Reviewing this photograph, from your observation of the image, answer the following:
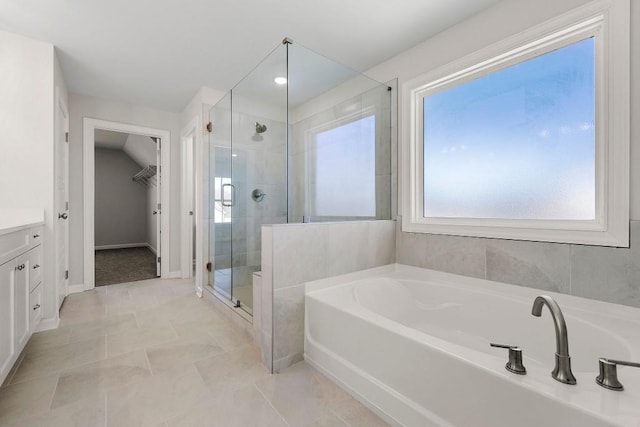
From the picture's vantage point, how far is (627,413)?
764mm

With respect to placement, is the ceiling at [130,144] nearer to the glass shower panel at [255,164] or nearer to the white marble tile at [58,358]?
the glass shower panel at [255,164]

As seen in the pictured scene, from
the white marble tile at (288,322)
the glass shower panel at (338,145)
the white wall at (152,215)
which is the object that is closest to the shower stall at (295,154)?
the glass shower panel at (338,145)

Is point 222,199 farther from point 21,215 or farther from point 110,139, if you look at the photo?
point 110,139

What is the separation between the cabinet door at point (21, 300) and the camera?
5.17 feet

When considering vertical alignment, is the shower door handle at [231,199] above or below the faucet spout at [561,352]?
above

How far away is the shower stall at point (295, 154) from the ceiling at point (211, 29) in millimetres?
191

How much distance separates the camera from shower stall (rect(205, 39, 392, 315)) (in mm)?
2395

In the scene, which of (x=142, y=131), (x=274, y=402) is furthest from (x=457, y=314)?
(x=142, y=131)

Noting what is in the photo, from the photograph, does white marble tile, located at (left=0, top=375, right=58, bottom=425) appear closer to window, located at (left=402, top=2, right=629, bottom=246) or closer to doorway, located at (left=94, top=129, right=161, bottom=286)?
window, located at (left=402, top=2, right=629, bottom=246)

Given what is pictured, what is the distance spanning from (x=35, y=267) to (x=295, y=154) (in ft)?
6.81

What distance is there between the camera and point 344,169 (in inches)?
108

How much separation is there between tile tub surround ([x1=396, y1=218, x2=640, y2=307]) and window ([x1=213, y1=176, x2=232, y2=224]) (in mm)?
1915

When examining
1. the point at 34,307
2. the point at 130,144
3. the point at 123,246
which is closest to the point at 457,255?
the point at 34,307

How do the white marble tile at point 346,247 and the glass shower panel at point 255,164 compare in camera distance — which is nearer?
the white marble tile at point 346,247
